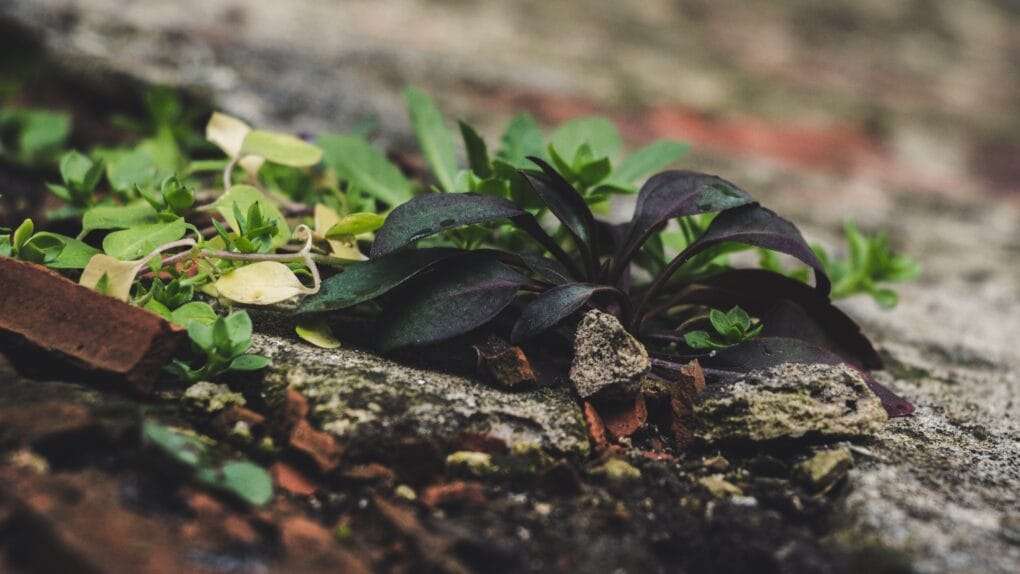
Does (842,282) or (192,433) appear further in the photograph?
(842,282)

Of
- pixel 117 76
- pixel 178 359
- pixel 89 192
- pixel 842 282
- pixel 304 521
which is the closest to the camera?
pixel 304 521

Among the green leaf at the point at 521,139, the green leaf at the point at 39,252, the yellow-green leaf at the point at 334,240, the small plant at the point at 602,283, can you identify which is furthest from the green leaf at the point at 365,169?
the green leaf at the point at 39,252

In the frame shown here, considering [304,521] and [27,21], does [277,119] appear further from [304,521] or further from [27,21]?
[304,521]

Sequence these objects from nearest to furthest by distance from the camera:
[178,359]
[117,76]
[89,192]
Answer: [178,359] < [89,192] < [117,76]

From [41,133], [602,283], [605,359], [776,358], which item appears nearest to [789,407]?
[776,358]

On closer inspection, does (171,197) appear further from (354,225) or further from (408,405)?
(408,405)

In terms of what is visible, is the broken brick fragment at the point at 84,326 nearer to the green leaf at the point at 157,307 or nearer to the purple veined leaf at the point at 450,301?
the green leaf at the point at 157,307

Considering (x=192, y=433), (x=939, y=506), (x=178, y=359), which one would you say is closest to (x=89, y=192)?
(x=178, y=359)
